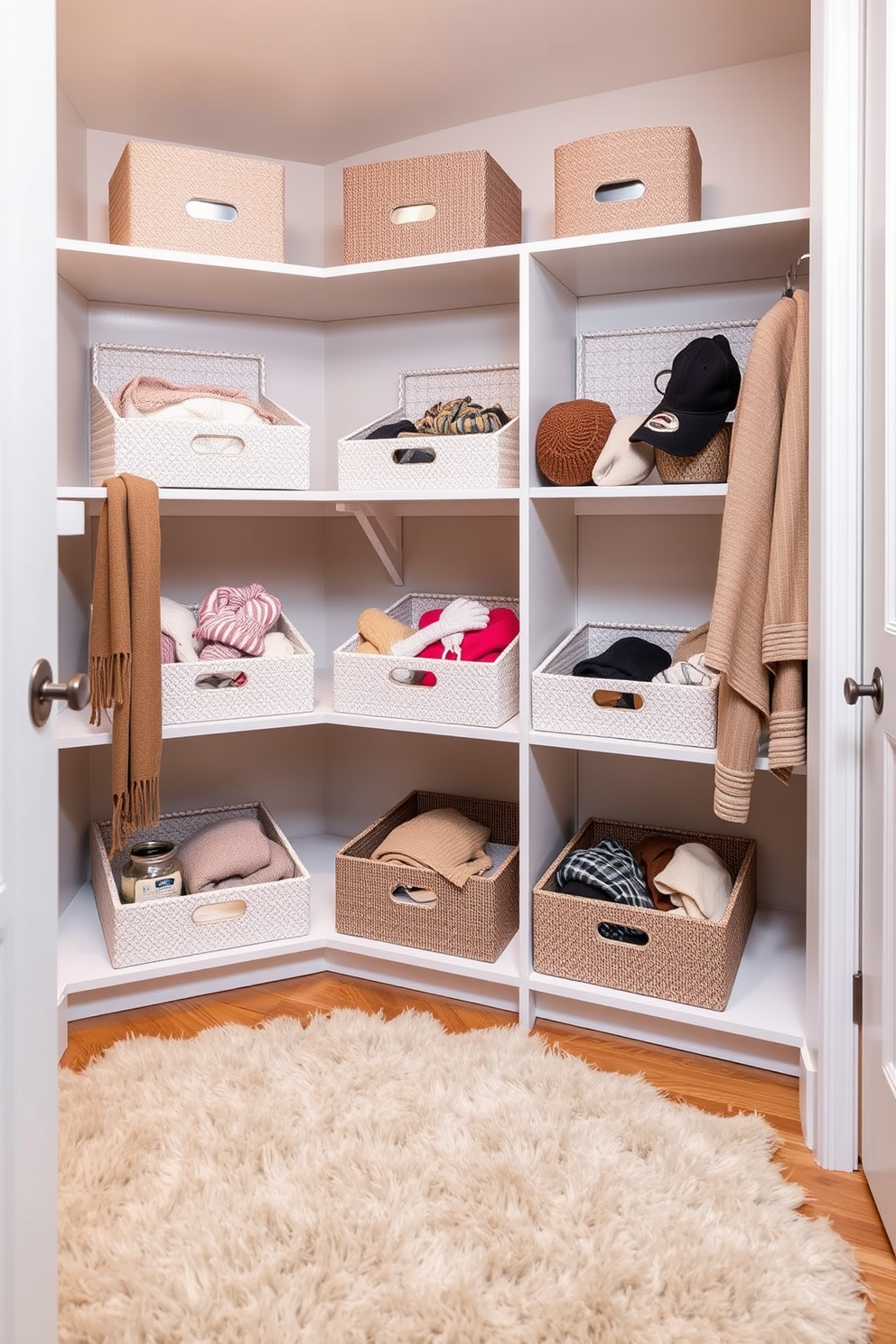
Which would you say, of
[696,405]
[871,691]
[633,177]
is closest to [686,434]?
[696,405]

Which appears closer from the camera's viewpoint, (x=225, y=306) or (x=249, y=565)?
(x=225, y=306)

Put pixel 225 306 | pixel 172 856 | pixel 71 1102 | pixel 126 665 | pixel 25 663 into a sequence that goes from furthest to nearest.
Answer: pixel 225 306, pixel 172 856, pixel 126 665, pixel 71 1102, pixel 25 663

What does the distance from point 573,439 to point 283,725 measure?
84 centimetres

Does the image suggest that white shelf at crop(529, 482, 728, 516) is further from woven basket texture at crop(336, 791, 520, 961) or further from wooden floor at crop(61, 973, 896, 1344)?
wooden floor at crop(61, 973, 896, 1344)

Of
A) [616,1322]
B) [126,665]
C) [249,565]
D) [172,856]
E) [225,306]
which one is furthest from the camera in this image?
[249,565]

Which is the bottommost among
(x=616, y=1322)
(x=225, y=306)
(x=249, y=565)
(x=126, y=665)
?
(x=616, y=1322)

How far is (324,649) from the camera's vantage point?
2781 mm

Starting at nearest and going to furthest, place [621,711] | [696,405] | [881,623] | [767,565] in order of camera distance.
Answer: [881,623] < [767,565] < [696,405] < [621,711]

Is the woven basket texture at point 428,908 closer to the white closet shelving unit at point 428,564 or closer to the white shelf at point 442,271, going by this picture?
the white closet shelving unit at point 428,564

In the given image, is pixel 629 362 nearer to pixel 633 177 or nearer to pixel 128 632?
pixel 633 177

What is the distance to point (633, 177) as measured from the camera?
6.15 ft

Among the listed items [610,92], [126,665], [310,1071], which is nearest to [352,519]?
[126,665]

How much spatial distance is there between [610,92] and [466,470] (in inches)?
37.6

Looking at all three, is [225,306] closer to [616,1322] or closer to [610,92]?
[610,92]
